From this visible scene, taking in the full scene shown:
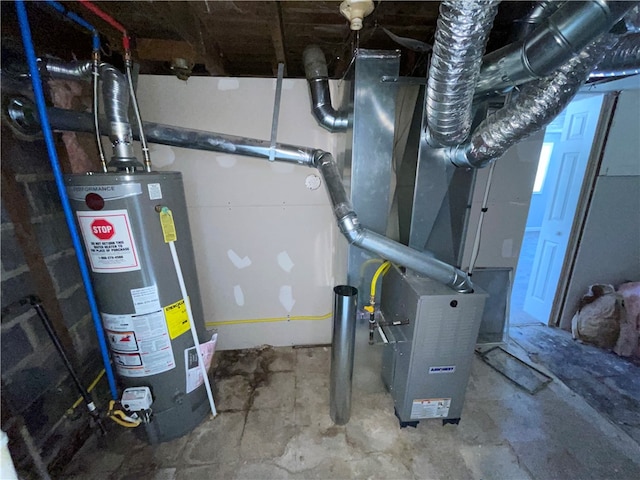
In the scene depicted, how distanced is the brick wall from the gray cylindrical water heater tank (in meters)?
0.23

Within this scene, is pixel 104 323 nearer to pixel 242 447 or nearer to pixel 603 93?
pixel 242 447

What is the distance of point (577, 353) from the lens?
2.06 metres

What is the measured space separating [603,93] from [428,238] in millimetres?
1937

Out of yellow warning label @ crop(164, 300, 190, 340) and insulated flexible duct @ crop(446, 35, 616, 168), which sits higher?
insulated flexible duct @ crop(446, 35, 616, 168)

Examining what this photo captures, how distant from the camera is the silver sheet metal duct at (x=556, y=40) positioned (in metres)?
0.66

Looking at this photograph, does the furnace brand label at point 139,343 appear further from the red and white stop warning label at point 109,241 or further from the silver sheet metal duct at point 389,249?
the silver sheet metal duct at point 389,249

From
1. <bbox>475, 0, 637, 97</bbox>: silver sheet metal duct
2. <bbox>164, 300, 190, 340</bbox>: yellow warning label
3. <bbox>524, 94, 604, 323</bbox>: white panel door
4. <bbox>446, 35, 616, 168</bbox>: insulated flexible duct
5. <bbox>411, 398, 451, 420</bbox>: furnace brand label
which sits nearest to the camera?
<bbox>475, 0, 637, 97</bbox>: silver sheet metal duct

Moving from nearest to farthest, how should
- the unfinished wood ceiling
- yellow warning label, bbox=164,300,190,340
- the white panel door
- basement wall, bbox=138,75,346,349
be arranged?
the unfinished wood ceiling < yellow warning label, bbox=164,300,190,340 < basement wall, bbox=138,75,346,349 < the white panel door

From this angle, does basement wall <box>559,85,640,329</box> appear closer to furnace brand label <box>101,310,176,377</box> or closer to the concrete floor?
the concrete floor

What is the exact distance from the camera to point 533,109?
101 cm

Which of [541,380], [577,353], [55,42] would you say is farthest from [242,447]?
[577,353]

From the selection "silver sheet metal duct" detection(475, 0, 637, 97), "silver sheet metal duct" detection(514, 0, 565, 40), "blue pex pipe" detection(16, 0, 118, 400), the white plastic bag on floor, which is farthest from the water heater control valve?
the white plastic bag on floor

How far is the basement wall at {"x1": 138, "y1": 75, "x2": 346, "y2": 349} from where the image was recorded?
1627 mm

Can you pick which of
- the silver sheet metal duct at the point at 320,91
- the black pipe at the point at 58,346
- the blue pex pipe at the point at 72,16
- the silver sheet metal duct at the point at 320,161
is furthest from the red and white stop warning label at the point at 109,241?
the silver sheet metal duct at the point at 320,91
